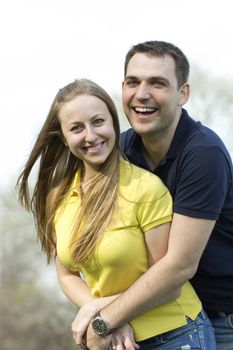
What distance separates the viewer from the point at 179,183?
3102 mm

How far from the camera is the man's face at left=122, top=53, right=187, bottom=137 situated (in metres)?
3.26

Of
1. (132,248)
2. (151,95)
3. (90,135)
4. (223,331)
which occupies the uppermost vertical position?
(151,95)

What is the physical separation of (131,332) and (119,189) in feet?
1.75

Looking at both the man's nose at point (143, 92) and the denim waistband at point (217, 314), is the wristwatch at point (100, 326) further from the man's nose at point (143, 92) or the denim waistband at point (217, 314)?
the man's nose at point (143, 92)

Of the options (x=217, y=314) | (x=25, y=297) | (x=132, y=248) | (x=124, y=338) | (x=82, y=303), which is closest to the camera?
(x=132, y=248)

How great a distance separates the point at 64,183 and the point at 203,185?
0.63 m

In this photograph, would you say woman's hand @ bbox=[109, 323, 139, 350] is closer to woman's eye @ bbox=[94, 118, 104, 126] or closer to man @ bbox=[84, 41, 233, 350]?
man @ bbox=[84, 41, 233, 350]

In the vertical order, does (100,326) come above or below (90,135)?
below

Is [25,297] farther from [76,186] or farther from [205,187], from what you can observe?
[205,187]

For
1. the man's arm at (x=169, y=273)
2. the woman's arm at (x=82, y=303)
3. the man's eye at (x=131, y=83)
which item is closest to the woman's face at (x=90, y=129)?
the man's eye at (x=131, y=83)

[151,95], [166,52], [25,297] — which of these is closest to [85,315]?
[151,95]

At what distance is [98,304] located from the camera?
3.09 m

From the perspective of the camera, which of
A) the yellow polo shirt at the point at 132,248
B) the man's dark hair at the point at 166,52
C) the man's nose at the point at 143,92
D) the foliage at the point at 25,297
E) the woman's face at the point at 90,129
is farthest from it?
the foliage at the point at 25,297

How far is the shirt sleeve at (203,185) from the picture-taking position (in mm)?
3006
